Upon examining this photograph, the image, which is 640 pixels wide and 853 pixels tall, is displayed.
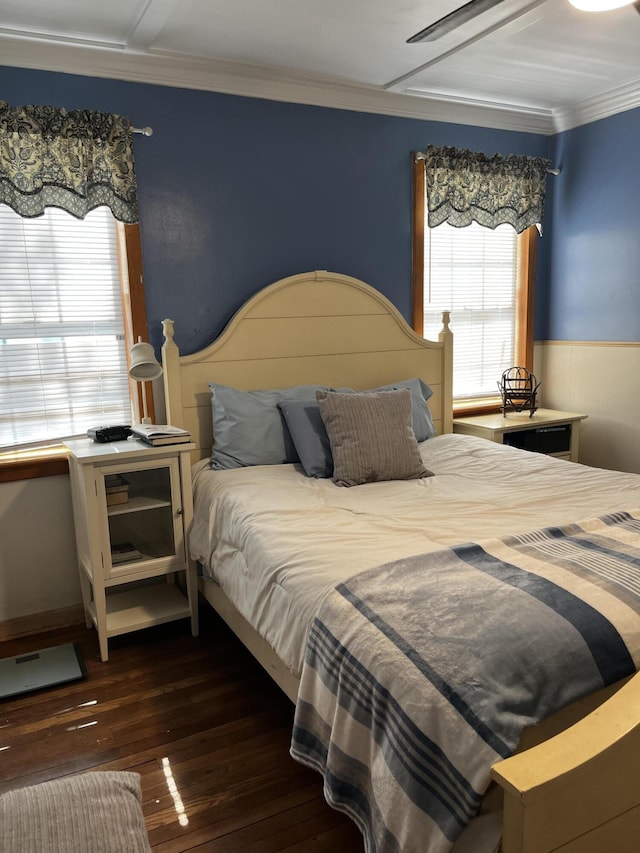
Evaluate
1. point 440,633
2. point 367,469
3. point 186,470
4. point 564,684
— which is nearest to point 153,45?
point 186,470

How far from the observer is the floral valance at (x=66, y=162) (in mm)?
2646

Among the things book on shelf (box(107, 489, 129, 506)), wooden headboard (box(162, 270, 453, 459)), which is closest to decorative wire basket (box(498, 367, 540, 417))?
wooden headboard (box(162, 270, 453, 459))

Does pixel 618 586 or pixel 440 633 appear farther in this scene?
pixel 618 586

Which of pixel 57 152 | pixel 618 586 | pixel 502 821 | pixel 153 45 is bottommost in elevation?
pixel 502 821

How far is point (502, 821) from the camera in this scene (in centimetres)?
115

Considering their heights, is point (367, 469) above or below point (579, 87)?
below

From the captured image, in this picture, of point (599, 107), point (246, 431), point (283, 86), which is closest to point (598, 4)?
point (283, 86)

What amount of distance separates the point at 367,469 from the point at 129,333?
51.8 inches

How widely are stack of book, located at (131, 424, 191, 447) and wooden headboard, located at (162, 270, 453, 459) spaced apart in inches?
10.9

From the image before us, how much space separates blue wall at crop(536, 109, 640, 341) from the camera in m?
3.67

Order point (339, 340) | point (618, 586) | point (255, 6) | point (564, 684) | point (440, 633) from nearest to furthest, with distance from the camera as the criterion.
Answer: point (564, 684) → point (440, 633) → point (618, 586) → point (255, 6) → point (339, 340)

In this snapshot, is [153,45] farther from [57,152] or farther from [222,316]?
[222,316]

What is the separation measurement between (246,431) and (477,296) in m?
1.91

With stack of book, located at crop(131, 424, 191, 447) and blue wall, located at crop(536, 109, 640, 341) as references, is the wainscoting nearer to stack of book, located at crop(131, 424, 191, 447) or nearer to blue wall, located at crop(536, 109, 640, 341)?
blue wall, located at crop(536, 109, 640, 341)
